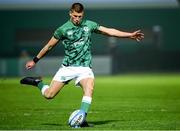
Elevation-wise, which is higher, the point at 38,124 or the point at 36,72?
the point at 38,124

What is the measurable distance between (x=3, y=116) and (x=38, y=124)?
1881 mm

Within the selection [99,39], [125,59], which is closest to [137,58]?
[125,59]

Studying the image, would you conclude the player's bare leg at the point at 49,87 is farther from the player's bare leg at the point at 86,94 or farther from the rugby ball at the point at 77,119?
the rugby ball at the point at 77,119

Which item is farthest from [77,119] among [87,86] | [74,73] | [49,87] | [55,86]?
[49,87]

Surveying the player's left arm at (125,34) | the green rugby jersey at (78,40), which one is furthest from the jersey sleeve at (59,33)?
the player's left arm at (125,34)

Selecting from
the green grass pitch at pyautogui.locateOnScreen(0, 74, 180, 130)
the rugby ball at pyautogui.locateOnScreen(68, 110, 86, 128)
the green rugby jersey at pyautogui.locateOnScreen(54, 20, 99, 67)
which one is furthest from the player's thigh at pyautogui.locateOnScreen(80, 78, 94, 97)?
the green grass pitch at pyautogui.locateOnScreen(0, 74, 180, 130)

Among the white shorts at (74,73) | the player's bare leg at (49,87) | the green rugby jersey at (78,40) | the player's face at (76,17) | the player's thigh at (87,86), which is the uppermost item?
the player's face at (76,17)

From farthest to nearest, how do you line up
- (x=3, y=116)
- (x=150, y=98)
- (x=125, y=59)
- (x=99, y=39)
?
(x=99, y=39) < (x=125, y=59) < (x=150, y=98) < (x=3, y=116)

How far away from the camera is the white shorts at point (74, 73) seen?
13.9 meters

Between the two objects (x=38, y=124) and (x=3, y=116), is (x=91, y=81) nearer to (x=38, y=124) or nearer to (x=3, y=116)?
(x=38, y=124)

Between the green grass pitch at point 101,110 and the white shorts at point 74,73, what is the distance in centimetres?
82

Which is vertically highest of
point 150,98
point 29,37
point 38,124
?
point 38,124

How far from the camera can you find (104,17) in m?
50.7

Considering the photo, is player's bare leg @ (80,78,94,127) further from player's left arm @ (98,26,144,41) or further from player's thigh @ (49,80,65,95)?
player's left arm @ (98,26,144,41)
